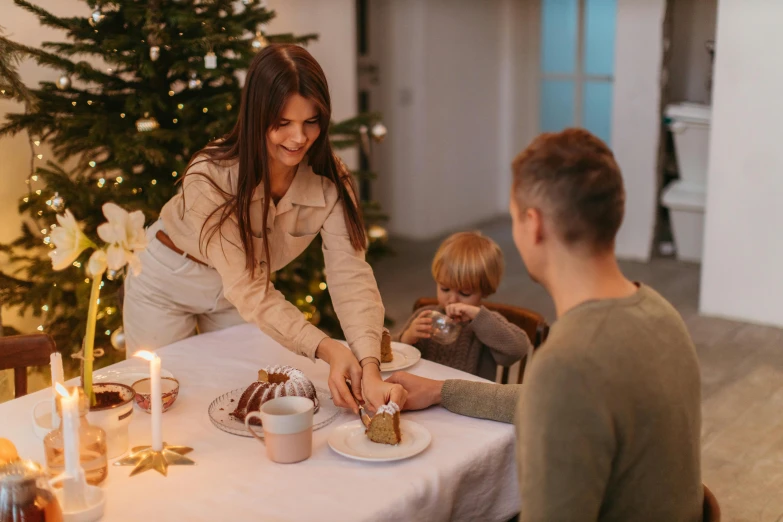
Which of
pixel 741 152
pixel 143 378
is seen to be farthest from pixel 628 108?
pixel 143 378

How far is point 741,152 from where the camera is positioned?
4090 millimetres

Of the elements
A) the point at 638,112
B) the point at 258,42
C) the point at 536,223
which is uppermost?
the point at 258,42

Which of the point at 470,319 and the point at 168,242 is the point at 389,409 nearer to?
the point at 470,319

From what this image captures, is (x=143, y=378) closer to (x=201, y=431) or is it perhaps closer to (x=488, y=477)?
(x=201, y=431)

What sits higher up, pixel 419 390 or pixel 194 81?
pixel 194 81

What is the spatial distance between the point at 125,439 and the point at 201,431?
15cm

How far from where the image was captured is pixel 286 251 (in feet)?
6.82

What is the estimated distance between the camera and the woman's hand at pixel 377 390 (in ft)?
5.44

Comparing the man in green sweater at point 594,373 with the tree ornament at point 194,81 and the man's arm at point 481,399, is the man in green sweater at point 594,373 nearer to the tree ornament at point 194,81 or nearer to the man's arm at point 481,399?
the man's arm at point 481,399

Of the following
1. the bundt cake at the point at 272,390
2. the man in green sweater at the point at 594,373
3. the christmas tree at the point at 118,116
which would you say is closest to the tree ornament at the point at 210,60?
the christmas tree at the point at 118,116

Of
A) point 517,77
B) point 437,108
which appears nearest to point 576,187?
point 437,108

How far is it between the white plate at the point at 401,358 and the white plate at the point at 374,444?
11.0 inches

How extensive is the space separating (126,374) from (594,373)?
112cm

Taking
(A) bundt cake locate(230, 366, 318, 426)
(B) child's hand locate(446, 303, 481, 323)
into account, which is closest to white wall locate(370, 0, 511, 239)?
(B) child's hand locate(446, 303, 481, 323)
